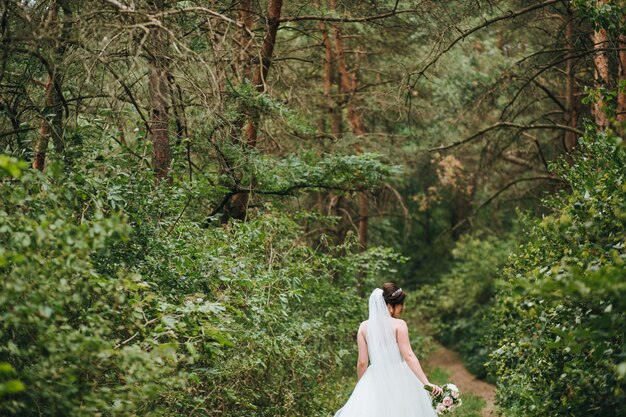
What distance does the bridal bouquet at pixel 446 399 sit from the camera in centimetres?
721

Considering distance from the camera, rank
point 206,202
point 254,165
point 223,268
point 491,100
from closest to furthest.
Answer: point 223,268 → point 254,165 → point 206,202 → point 491,100

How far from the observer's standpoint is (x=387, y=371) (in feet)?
24.7

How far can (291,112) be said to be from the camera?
10.5m

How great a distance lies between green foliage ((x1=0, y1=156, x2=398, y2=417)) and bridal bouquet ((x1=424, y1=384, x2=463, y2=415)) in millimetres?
1527

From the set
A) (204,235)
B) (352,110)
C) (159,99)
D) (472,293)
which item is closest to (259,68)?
(159,99)

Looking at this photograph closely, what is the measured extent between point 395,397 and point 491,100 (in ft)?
25.7

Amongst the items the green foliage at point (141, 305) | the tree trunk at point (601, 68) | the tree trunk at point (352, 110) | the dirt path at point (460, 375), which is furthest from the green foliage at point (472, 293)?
the green foliage at point (141, 305)

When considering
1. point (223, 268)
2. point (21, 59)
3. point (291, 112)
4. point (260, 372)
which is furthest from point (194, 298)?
point (291, 112)

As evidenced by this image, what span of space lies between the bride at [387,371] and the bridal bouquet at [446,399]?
0.06m

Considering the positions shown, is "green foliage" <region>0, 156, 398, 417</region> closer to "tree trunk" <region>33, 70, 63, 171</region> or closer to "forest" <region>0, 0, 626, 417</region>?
"forest" <region>0, 0, 626, 417</region>

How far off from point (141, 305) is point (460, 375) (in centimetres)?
1781

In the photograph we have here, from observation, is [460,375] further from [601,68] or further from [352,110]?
[601,68]

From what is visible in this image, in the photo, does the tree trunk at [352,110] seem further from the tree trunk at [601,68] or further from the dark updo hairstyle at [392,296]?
the dark updo hairstyle at [392,296]

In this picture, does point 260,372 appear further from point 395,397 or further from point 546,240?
point 546,240
